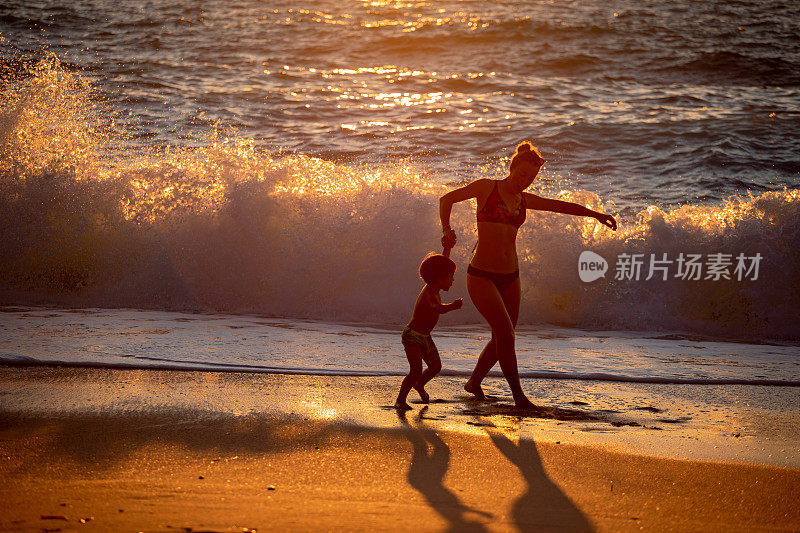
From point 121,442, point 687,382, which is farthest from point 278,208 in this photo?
point 121,442

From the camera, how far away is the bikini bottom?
18.3 ft

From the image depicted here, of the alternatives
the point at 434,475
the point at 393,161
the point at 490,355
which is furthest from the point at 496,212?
the point at 393,161

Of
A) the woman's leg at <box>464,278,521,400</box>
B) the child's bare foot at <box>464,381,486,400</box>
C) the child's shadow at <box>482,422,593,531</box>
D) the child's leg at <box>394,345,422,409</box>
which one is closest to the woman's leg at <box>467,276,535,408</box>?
the woman's leg at <box>464,278,521,400</box>

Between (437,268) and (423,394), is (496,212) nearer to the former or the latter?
(437,268)

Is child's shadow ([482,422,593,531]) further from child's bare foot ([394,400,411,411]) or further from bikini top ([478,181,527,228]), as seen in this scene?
bikini top ([478,181,527,228])

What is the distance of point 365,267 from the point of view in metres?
11.5

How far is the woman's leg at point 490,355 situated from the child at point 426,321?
Answer: 1.64 feet

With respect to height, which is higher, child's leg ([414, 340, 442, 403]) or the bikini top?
the bikini top

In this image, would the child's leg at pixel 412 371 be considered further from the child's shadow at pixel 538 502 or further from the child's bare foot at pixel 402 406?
the child's shadow at pixel 538 502

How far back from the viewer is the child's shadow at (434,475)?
3.40 metres

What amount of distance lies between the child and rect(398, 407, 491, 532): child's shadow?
0.36 m

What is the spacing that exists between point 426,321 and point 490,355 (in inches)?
26.9

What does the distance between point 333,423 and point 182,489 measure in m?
1.42

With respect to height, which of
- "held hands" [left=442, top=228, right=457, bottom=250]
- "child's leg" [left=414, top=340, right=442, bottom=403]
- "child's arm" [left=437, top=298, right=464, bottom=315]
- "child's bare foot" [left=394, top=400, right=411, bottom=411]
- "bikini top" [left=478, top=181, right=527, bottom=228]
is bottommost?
"child's bare foot" [left=394, top=400, right=411, bottom=411]
